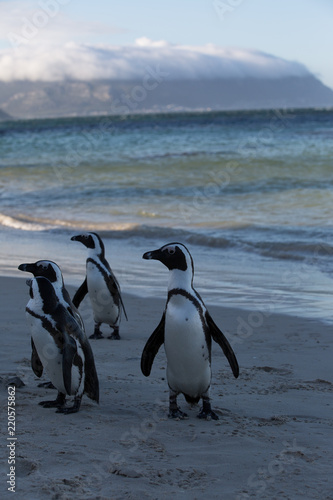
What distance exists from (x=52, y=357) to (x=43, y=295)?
292 millimetres

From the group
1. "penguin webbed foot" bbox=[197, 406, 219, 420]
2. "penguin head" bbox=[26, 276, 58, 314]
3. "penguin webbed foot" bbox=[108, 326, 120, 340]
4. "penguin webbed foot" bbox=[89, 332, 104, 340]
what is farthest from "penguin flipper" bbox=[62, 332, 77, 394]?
"penguin webbed foot" bbox=[89, 332, 104, 340]

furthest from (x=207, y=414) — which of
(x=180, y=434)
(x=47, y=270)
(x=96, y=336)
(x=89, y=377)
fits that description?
(x=96, y=336)

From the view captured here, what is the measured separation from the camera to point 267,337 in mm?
4840

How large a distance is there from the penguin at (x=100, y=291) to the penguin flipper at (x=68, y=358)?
170 centimetres

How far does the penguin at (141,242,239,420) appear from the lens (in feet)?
10.9

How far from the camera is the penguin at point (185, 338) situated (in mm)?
3332

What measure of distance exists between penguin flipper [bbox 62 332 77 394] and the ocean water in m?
2.52

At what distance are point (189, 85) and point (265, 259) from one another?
163981 mm

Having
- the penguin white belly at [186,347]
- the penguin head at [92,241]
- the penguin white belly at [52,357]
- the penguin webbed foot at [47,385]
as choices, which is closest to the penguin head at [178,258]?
the penguin white belly at [186,347]

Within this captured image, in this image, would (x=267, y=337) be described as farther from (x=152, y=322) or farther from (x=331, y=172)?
(x=331, y=172)

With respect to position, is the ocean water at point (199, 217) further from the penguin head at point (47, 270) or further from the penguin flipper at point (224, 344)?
the penguin head at point (47, 270)

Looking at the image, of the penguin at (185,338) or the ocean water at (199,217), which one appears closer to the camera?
the penguin at (185,338)

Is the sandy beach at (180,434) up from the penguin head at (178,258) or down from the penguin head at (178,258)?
down

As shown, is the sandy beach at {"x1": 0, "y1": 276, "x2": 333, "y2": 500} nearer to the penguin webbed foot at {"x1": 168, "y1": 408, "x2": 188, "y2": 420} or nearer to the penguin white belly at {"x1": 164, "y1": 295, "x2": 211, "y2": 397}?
the penguin webbed foot at {"x1": 168, "y1": 408, "x2": 188, "y2": 420}
